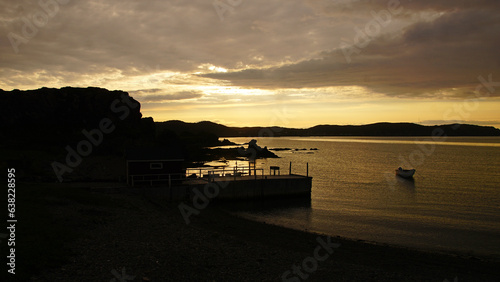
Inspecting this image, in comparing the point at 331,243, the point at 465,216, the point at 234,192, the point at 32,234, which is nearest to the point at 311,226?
the point at 331,243

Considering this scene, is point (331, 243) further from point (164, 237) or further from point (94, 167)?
point (94, 167)

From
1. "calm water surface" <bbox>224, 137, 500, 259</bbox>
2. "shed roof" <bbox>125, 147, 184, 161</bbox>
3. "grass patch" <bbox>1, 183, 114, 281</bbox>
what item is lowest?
"calm water surface" <bbox>224, 137, 500, 259</bbox>

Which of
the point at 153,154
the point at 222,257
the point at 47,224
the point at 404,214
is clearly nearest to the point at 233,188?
the point at 153,154

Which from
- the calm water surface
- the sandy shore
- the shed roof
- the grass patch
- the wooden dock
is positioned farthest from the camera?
the wooden dock

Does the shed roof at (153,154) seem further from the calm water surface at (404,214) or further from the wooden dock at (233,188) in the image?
the calm water surface at (404,214)

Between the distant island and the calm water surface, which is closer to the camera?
the calm water surface

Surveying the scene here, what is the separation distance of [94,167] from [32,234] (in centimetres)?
4685

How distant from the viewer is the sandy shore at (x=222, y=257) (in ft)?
39.5

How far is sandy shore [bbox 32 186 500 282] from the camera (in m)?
12.0

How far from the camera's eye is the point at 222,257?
1477 centimetres

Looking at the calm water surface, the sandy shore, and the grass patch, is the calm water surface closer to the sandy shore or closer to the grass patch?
the sandy shore

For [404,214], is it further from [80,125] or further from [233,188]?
[80,125]

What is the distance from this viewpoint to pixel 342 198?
42438 mm

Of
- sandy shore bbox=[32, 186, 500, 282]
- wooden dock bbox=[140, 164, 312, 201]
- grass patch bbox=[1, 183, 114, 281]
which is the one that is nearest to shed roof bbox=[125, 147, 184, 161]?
wooden dock bbox=[140, 164, 312, 201]
